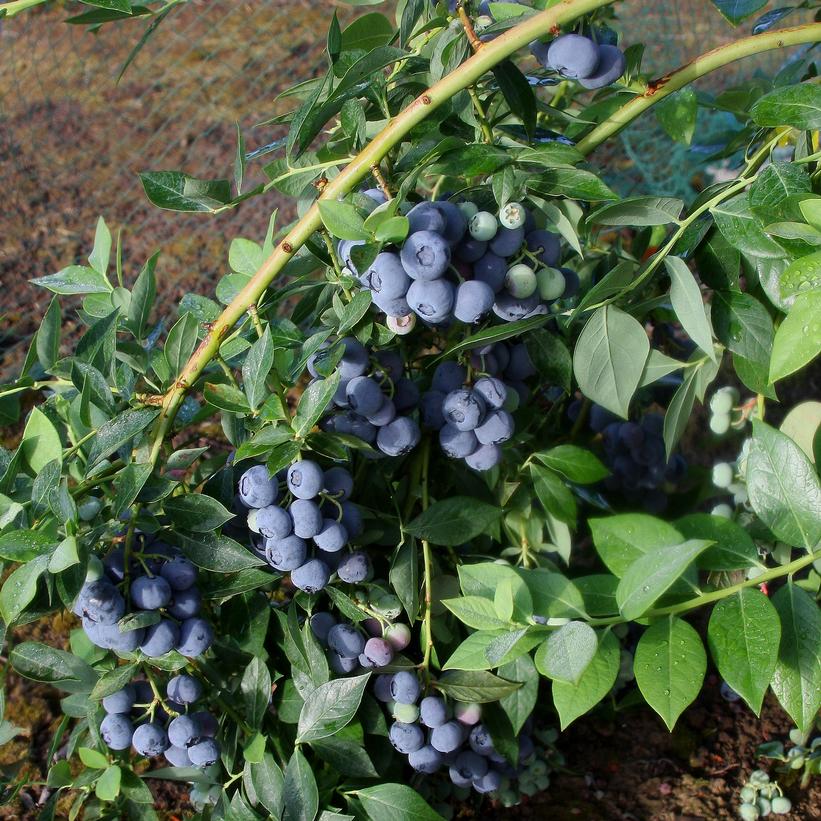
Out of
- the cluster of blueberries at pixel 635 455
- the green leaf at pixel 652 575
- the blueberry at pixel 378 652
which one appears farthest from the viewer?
the cluster of blueberries at pixel 635 455

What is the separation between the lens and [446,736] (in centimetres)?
97

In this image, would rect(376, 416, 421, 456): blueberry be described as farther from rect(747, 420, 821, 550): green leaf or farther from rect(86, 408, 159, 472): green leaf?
rect(747, 420, 821, 550): green leaf

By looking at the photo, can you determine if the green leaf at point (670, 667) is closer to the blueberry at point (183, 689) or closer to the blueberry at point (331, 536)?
the blueberry at point (331, 536)

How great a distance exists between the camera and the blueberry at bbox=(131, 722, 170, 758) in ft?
2.94

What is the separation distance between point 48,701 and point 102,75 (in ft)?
9.91

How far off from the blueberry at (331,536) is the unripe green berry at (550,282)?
0.96 ft

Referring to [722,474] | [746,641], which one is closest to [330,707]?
[746,641]

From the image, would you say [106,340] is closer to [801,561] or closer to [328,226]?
[328,226]

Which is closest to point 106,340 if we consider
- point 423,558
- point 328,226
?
point 328,226

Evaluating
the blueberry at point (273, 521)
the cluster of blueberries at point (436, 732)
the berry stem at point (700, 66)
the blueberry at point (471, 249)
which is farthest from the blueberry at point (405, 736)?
the berry stem at point (700, 66)

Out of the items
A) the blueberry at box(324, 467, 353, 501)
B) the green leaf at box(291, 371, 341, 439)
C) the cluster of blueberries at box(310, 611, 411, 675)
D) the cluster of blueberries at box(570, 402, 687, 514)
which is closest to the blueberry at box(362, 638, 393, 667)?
the cluster of blueberries at box(310, 611, 411, 675)

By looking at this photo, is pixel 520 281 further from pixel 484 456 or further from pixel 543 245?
pixel 484 456

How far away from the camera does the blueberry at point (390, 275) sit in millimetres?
731

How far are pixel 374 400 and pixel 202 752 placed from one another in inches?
16.9
